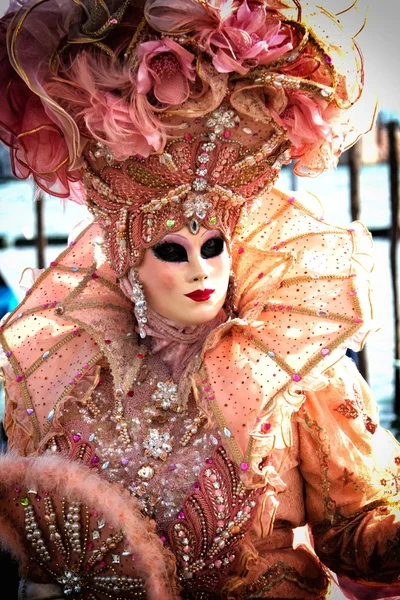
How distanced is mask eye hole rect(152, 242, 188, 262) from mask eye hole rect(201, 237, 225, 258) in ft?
0.16

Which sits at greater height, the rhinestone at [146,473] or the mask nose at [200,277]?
the mask nose at [200,277]

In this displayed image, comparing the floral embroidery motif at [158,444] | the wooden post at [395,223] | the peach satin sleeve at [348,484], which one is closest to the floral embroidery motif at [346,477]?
the peach satin sleeve at [348,484]

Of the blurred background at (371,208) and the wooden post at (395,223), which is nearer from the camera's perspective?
the blurred background at (371,208)

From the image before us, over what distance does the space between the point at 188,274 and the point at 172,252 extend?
0.21 feet

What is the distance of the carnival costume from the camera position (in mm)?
1714

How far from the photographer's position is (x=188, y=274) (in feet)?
5.99

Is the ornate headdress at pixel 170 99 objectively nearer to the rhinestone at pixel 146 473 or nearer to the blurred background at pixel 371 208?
the blurred background at pixel 371 208

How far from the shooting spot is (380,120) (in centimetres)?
701

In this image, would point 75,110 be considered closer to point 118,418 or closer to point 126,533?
point 118,418

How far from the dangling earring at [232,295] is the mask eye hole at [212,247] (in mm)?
110

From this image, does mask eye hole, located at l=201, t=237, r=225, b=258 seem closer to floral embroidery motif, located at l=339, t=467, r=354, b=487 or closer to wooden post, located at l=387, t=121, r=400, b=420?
floral embroidery motif, located at l=339, t=467, r=354, b=487

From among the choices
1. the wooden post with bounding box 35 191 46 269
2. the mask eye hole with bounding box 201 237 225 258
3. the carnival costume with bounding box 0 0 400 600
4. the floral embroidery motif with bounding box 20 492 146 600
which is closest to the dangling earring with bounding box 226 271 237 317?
the carnival costume with bounding box 0 0 400 600

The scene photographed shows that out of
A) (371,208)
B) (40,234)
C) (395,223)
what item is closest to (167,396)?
(395,223)

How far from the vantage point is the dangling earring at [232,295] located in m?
1.98
